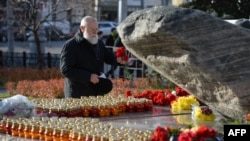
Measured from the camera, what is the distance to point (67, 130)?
18.5ft

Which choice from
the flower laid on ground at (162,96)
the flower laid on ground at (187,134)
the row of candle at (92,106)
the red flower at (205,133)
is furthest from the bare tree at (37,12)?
the red flower at (205,133)

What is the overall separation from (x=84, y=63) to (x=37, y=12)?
11.0 metres

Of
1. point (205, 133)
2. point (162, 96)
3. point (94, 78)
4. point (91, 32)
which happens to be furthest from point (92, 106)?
point (205, 133)

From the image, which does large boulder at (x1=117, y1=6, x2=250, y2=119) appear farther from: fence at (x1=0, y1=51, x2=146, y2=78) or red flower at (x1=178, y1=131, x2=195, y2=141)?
fence at (x1=0, y1=51, x2=146, y2=78)

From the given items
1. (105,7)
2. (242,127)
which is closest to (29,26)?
(242,127)

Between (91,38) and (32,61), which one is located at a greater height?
(91,38)

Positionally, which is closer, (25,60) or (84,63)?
(84,63)

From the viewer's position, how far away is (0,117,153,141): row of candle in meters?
5.32

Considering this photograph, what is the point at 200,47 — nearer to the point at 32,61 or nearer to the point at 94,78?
the point at 94,78

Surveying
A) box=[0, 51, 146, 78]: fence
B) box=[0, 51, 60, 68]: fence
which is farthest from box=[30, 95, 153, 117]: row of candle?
box=[0, 51, 60, 68]: fence

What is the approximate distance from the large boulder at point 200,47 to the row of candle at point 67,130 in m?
0.91

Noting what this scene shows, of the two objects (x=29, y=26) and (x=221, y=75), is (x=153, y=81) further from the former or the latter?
(x=221, y=75)

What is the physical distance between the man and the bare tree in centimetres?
1036

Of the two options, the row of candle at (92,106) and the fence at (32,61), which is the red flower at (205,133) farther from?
the fence at (32,61)
